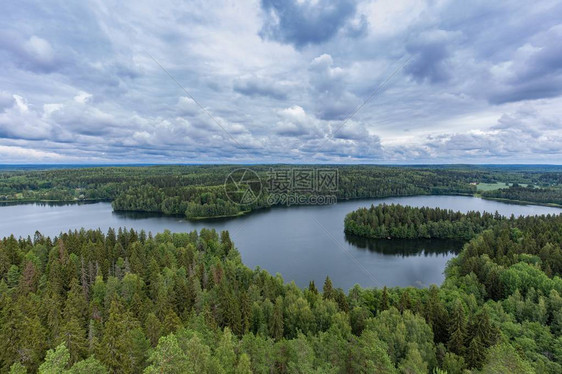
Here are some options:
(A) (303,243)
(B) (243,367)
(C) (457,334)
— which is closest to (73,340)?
(B) (243,367)

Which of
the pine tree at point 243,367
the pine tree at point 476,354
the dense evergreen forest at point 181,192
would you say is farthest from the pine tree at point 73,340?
the dense evergreen forest at point 181,192

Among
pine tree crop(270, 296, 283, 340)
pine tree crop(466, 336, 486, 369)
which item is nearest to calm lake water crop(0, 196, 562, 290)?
pine tree crop(270, 296, 283, 340)

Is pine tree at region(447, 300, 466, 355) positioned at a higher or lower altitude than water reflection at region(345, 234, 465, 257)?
higher

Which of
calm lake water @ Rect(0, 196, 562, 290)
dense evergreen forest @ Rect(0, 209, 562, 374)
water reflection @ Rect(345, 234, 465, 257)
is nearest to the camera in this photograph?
dense evergreen forest @ Rect(0, 209, 562, 374)

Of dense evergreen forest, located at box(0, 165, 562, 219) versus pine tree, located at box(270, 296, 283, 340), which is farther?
dense evergreen forest, located at box(0, 165, 562, 219)

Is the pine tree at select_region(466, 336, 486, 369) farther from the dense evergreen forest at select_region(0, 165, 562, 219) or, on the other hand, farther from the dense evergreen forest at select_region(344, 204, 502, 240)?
the dense evergreen forest at select_region(0, 165, 562, 219)

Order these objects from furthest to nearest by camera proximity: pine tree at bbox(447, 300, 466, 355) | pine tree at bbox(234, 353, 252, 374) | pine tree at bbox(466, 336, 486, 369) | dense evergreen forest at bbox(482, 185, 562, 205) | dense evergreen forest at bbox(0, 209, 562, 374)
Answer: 1. dense evergreen forest at bbox(482, 185, 562, 205)
2. pine tree at bbox(447, 300, 466, 355)
3. pine tree at bbox(466, 336, 486, 369)
4. dense evergreen forest at bbox(0, 209, 562, 374)
5. pine tree at bbox(234, 353, 252, 374)
